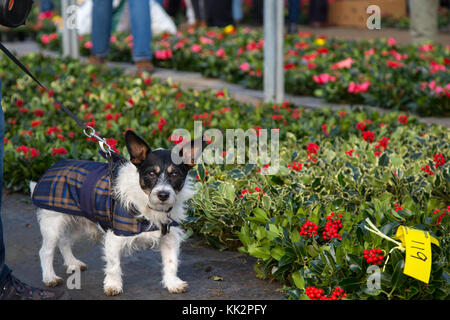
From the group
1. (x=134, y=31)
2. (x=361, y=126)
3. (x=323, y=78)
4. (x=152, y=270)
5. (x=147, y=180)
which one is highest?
(x=134, y=31)

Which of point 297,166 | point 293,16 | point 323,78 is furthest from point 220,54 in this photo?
point 293,16

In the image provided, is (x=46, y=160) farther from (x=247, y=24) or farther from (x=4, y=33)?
(x=247, y=24)

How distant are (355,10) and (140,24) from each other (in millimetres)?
9799

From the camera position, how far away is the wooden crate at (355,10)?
1731 cm

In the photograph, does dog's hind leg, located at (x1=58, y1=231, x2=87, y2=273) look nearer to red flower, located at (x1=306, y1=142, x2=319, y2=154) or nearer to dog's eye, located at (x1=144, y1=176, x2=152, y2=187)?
dog's eye, located at (x1=144, y1=176, x2=152, y2=187)

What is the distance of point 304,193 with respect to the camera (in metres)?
4.47

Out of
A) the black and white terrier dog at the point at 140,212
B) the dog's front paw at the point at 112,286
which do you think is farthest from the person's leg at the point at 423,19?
the dog's front paw at the point at 112,286

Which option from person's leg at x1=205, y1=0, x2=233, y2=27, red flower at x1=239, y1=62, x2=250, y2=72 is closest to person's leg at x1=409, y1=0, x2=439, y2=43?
red flower at x1=239, y1=62, x2=250, y2=72

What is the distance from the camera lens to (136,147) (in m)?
3.61

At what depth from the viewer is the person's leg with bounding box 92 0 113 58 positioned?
30.2 feet

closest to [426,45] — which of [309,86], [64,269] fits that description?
[309,86]

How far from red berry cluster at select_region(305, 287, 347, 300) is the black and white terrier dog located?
75cm

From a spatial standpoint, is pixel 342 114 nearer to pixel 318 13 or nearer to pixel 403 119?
pixel 403 119

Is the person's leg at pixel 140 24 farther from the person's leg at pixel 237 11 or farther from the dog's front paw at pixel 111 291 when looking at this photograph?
the person's leg at pixel 237 11
